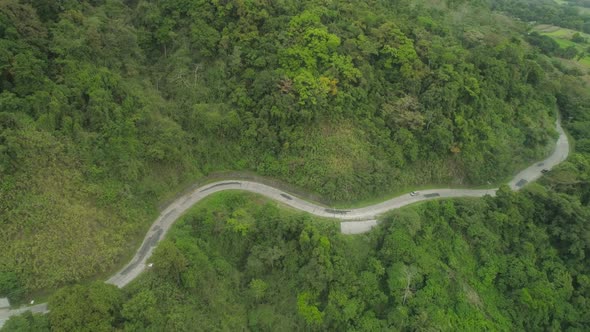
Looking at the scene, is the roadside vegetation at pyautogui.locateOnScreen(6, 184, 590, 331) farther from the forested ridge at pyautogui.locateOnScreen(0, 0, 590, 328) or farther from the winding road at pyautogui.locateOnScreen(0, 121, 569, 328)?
the forested ridge at pyautogui.locateOnScreen(0, 0, 590, 328)

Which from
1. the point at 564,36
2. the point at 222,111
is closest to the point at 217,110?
the point at 222,111

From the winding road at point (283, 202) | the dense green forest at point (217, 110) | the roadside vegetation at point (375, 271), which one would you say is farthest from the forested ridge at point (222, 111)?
the roadside vegetation at point (375, 271)

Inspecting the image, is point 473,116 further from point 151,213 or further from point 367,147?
point 151,213

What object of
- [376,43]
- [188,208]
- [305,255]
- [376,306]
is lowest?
[376,306]

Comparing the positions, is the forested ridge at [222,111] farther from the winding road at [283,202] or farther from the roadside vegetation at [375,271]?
the roadside vegetation at [375,271]

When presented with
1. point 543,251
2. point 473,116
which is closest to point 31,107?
point 473,116

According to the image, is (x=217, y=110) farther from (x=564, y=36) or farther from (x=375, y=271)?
(x=564, y=36)
